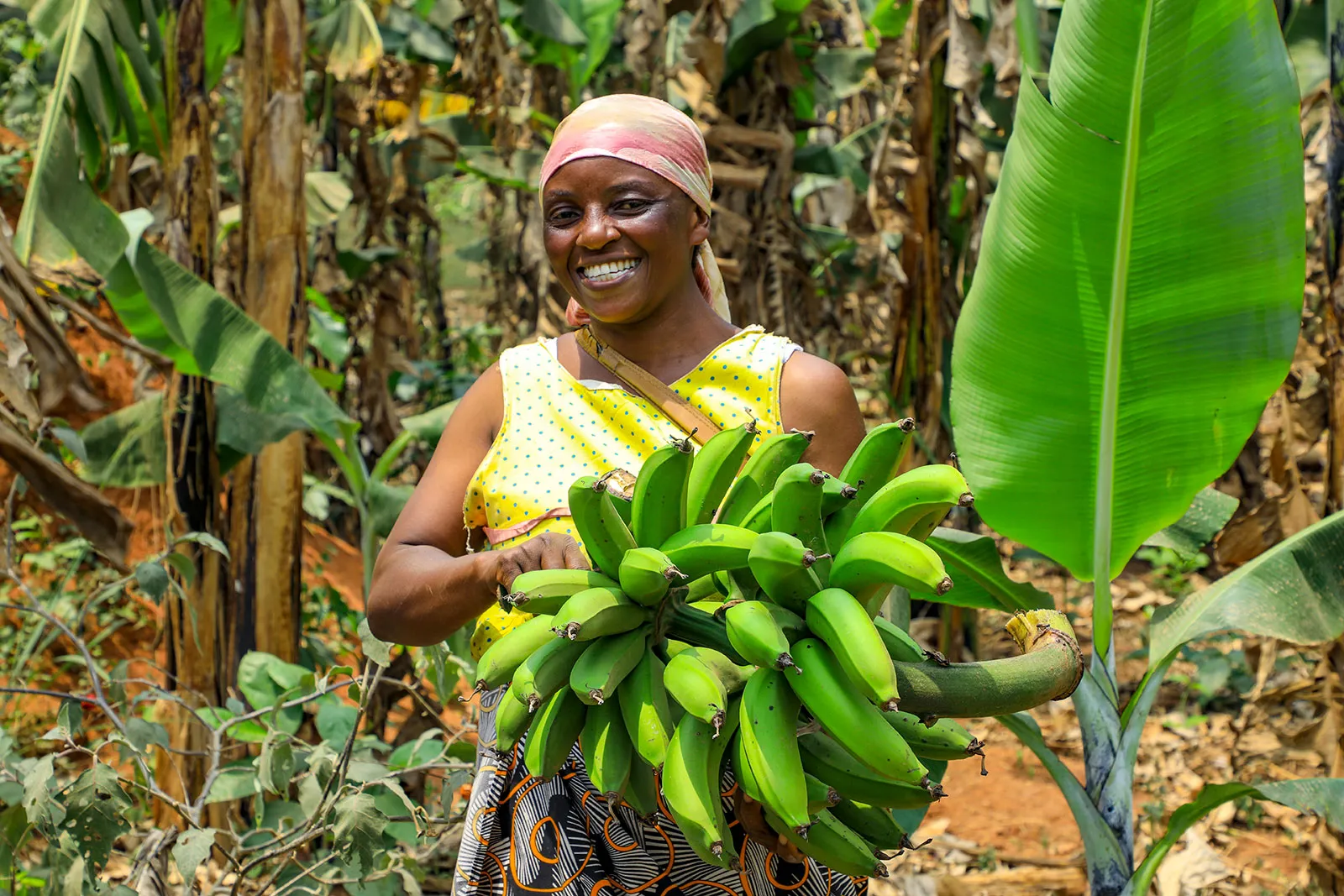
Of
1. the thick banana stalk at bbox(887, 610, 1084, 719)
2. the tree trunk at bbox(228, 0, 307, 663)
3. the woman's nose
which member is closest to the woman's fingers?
the thick banana stalk at bbox(887, 610, 1084, 719)

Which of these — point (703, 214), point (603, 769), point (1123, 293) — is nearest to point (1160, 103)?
point (1123, 293)

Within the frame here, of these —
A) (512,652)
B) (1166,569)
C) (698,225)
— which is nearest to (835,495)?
(512,652)

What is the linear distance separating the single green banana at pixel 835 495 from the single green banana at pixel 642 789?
1.21 ft

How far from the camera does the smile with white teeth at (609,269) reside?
5.94 ft

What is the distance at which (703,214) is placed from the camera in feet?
6.39

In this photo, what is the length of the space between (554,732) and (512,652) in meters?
0.10

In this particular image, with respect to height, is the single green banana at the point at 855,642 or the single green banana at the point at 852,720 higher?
the single green banana at the point at 855,642

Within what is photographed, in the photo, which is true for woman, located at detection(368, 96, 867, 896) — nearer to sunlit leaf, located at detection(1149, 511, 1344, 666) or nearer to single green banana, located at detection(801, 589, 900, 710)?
single green banana, located at detection(801, 589, 900, 710)

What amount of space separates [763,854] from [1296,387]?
3.05m

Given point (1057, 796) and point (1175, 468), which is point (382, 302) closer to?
point (1057, 796)

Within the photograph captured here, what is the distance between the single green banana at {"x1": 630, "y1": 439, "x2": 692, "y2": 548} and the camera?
1.33 m

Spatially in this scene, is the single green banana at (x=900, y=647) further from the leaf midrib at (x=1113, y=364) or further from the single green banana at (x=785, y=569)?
the leaf midrib at (x=1113, y=364)

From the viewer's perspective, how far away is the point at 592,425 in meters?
1.83

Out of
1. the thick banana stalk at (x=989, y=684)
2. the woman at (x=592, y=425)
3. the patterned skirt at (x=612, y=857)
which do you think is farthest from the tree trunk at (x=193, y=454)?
the thick banana stalk at (x=989, y=684)
